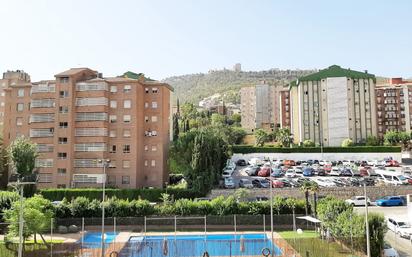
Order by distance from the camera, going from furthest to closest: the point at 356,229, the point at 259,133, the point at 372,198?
the point at 259,133, the point at 372,198, the point at 356,229

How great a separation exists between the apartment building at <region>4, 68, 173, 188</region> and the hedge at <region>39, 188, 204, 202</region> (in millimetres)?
6202

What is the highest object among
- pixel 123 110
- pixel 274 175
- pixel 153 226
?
pixel 123 110

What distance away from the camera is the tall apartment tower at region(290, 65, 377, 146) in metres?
102

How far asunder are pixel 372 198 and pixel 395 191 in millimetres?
3301

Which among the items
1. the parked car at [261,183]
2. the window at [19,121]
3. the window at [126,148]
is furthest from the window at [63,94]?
the parked car at [261,183]

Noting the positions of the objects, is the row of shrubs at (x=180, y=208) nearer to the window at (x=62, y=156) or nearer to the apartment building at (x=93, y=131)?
the apartment building at (x=93, y=131)

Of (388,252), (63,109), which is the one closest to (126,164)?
(63,109)

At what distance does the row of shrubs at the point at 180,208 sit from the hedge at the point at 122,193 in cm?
1203

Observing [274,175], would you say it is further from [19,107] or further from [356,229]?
[19,107]

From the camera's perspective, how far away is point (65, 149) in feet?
215

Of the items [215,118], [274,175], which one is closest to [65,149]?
[274,175]

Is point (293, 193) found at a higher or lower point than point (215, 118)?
lower

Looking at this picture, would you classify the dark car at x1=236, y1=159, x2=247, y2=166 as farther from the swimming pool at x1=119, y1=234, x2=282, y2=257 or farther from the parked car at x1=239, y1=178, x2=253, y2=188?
the swimming pool at x1=119, y1=234, x2=282, y2=257

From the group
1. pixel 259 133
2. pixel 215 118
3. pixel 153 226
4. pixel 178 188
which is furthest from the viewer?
pixel 215 118
